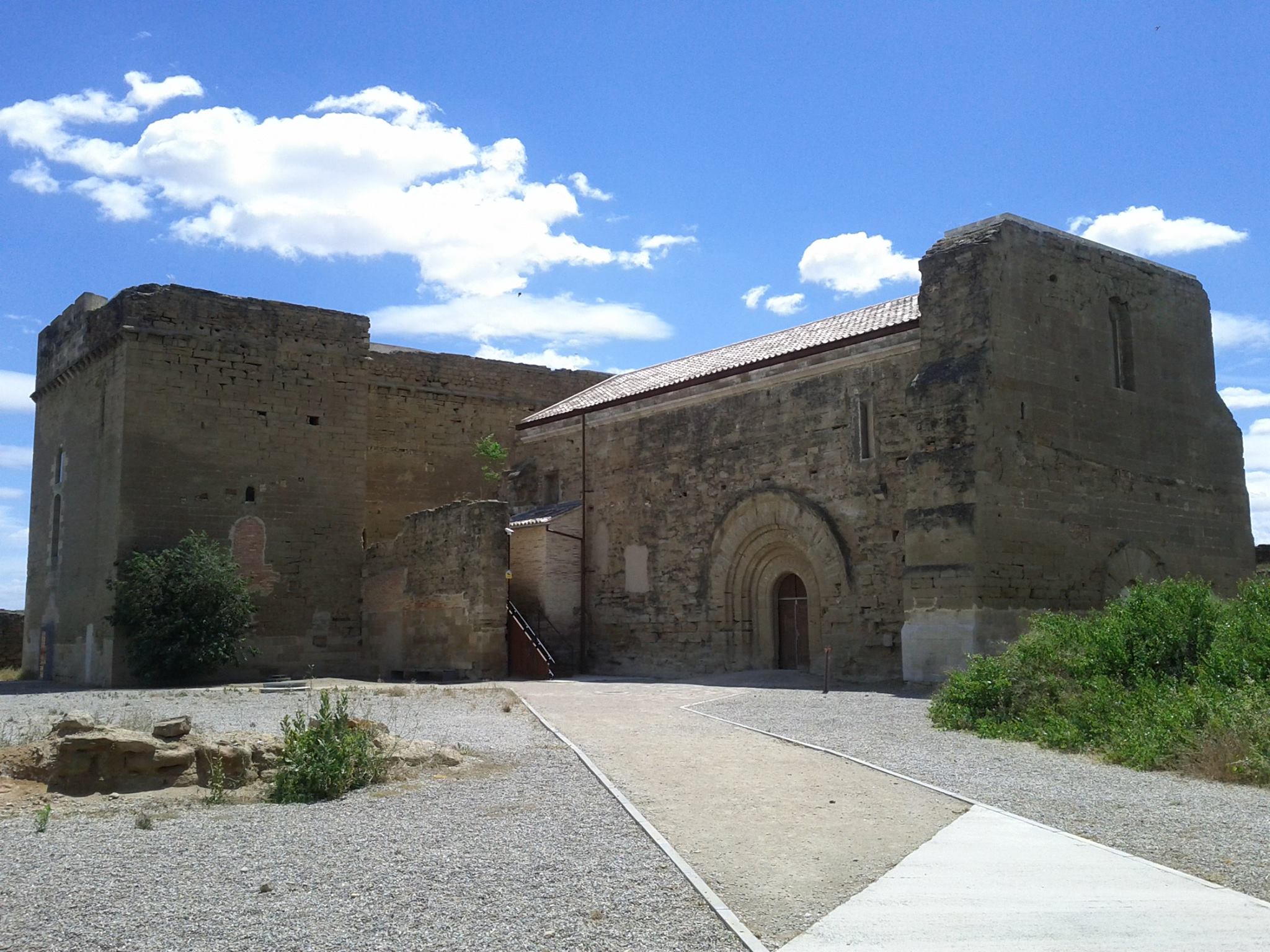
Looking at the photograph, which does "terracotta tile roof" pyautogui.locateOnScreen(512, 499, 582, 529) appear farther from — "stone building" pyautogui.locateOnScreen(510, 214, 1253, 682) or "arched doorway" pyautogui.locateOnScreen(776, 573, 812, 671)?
"arched doorway" pyautogui.locateOnScreen(776, 573, 812, 671)

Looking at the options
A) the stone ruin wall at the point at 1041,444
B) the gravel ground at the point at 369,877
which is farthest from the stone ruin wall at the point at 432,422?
the gravel ground at the point at 369,877

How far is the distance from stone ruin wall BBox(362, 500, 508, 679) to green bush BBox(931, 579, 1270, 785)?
9588 mm

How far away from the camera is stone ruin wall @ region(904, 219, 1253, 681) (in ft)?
51.3

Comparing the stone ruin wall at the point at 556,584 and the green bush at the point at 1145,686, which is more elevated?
the stone ruin wall at the point at 556,584

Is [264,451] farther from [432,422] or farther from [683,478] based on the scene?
[683,478]

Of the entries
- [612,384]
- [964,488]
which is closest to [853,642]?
[964,488]

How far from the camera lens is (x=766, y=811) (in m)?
7.39

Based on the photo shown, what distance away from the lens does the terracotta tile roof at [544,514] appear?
75.0 feet

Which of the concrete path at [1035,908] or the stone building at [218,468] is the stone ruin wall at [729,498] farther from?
the concrete path at [1035,908]

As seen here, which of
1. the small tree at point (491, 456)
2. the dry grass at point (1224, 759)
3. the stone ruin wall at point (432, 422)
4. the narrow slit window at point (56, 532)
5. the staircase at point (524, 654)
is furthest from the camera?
the small tree at point (491, 456)

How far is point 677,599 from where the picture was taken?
21.0 meters

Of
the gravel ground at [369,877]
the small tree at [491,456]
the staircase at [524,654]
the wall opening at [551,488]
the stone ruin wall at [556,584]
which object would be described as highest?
the small tree at [491,456]

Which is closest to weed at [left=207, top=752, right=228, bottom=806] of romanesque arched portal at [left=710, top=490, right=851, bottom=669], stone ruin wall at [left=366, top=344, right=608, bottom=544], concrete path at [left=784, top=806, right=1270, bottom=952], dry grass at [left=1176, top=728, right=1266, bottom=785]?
concrete path at [left=784, top=806, right=1270, bottom=952]

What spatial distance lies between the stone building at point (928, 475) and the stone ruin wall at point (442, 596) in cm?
282
